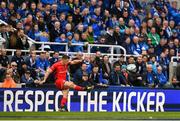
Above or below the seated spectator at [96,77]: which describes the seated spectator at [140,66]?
above

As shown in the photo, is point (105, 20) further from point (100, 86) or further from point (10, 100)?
point (10, 100)

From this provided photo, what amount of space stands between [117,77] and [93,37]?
2.59 metres

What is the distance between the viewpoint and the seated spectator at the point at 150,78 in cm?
2142

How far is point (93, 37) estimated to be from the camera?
22531 millimetres

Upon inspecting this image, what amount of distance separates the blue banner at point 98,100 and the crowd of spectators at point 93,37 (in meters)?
0.61

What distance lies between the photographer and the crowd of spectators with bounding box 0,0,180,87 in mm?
19703

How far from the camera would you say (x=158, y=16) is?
25703 millimetres

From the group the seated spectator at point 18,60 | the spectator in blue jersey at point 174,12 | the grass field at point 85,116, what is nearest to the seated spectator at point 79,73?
the grass field at point 85,116

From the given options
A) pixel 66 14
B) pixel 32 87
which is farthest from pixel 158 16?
pixel 32 87

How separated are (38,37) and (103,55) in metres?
2.40

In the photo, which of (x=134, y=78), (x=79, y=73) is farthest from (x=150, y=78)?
(x=79, y=73)

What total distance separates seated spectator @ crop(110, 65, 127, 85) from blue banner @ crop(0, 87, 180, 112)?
1238 millimetres

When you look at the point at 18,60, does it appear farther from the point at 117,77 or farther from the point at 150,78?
the point at 150,78

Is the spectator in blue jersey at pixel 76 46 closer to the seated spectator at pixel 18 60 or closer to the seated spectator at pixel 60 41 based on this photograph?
the seated spectator at pixel 60 41
